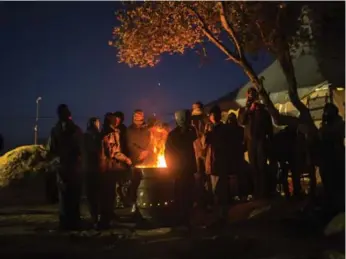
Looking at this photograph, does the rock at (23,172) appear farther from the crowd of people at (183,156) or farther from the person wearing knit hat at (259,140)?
the person wearing knit hat at (259,140)

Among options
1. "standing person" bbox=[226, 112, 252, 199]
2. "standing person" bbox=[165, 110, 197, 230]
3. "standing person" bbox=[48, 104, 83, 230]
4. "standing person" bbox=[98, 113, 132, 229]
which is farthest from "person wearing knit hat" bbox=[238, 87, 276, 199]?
"standing person" bbox=[48, 104, 83, 230]

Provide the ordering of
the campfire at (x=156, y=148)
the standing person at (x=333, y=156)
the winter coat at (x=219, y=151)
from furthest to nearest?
the campfire at (x=156, y=148) → the winter coat at (x=219, y=151) → the standing person at (x=333, y=156)

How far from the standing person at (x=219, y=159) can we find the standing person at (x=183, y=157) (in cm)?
40

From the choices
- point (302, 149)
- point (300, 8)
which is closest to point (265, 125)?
point (302, 149)

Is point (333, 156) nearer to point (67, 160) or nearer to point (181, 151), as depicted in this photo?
point (181, 151)

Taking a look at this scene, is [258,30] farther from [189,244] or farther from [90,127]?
[189,244]

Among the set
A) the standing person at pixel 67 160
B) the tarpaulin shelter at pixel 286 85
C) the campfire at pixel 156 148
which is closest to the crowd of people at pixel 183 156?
the standing person at pixel 67 160

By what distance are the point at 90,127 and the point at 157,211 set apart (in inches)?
73.5

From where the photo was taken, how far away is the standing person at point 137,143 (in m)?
9.56

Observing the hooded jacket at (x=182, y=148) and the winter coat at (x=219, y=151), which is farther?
the winter coat at (x=219, y=151)

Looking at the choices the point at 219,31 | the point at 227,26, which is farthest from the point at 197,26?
the point at 227,26

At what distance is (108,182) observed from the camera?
8.78 meters

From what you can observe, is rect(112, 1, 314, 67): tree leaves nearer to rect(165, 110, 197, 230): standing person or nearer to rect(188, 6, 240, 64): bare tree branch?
rect(188, 6, 240, 64): bare tree branch

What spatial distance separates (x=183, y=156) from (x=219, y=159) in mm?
662
